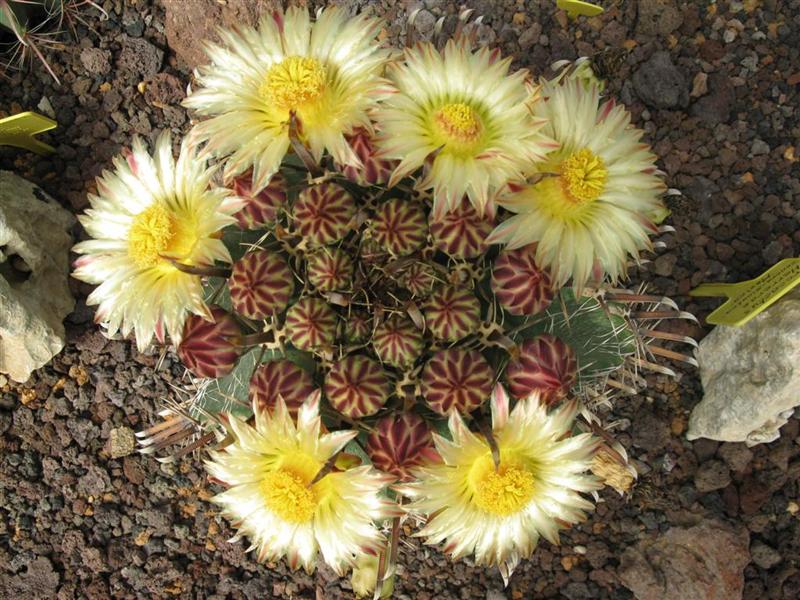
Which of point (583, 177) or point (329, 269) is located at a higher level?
point (583, 177)

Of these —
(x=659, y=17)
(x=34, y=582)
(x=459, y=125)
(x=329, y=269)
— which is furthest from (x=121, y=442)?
(x=659, y=17)

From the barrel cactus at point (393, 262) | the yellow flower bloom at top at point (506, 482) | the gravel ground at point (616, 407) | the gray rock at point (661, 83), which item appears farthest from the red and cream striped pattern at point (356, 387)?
the gray rock at point (661, 83)

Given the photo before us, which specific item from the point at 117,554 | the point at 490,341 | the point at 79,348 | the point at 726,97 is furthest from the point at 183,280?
the point at 726,97

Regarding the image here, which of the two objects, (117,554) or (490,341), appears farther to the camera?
(117,554)

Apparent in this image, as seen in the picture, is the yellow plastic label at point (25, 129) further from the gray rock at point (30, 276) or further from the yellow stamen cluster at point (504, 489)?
the yellow stamen cluster at point (504, 489)

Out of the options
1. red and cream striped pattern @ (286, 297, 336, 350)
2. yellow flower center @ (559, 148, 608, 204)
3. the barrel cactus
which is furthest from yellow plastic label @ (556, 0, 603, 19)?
red and cream striped pattern @ (286, 297, 336, 350)

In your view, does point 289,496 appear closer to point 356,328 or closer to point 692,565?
point 356,328

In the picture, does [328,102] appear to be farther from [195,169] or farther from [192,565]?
[192,565]
